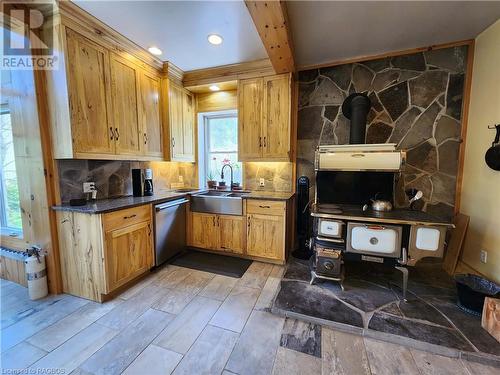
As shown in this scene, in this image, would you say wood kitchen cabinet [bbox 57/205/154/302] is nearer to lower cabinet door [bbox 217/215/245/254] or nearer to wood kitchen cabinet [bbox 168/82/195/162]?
lower cabinet door [bbox 217/215/245/254]

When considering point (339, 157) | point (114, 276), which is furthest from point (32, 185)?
point (339, 157)

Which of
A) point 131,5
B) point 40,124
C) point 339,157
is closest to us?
point 131,5

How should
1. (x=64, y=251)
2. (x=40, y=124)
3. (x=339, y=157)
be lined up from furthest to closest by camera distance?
(x=339, y=157)
(x=64, y=251)
(x=40, y=124)

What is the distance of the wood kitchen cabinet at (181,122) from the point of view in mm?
2992

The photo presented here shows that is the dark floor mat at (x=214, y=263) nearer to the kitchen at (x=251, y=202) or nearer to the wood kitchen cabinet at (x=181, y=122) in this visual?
the kitchen at (x=251, y=202)

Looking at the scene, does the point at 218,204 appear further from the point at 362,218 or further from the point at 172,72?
the point at 172,72

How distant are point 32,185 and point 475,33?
4.69m

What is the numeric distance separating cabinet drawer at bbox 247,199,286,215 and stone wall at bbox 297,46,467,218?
1.18m

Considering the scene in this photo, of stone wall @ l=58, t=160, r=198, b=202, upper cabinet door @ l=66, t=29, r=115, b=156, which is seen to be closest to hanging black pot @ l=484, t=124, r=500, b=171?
upper cabinet door @ l=66, t=29, r=115, b=156

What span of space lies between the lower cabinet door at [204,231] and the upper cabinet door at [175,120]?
959 millimetres

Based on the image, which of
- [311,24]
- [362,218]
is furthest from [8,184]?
[362,218]

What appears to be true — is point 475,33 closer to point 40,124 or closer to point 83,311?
point 40,124

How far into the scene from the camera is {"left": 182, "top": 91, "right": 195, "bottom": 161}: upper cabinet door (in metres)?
3.28

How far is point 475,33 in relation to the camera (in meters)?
2.19
